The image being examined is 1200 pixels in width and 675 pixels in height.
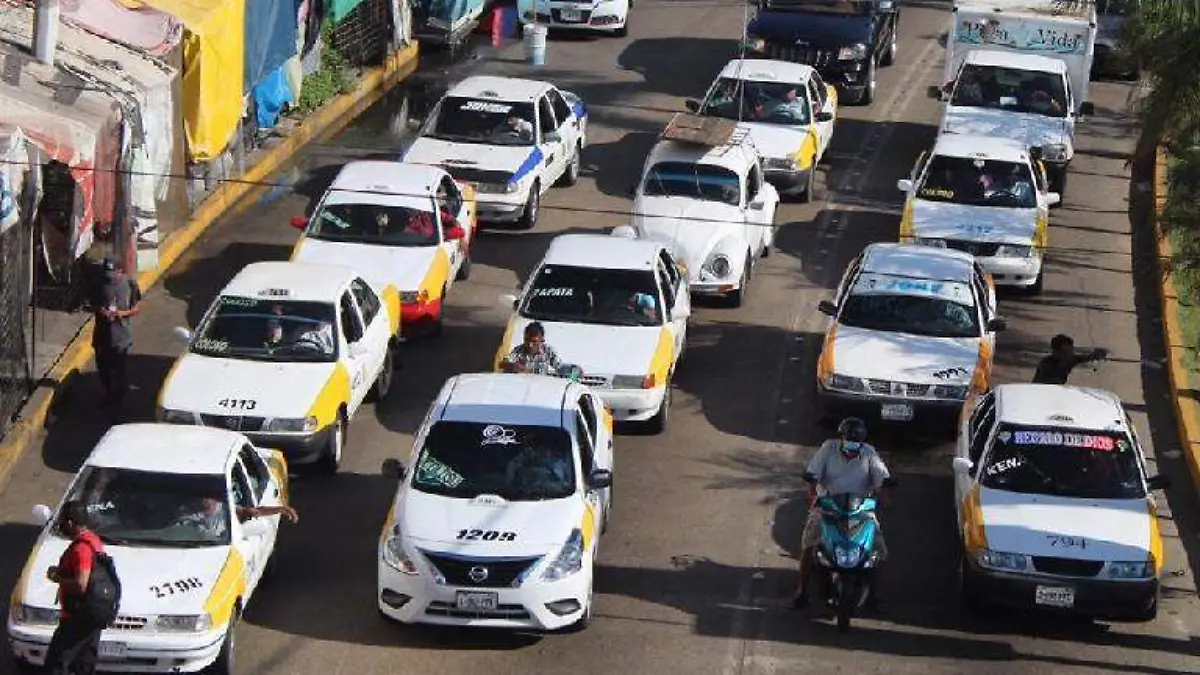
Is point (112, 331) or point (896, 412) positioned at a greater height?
point (896, 412)

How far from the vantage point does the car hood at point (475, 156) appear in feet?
97.5

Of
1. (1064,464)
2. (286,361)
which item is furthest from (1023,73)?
(286,361)

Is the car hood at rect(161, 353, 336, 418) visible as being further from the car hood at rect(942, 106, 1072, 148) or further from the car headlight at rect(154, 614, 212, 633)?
the car hood at rect(942, 106, 1072, 148)

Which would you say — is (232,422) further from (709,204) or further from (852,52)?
(852,52)

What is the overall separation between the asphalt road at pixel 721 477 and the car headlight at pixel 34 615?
2.40 feet

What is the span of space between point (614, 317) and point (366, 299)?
2.39m

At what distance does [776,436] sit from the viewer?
2350 centimetres

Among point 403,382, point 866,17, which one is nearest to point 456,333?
point 403,382

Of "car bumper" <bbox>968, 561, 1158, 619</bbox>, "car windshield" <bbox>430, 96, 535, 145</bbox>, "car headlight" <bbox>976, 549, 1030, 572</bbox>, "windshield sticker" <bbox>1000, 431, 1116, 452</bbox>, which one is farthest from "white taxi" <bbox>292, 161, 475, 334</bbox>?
"car bumper" <bbox>968, 561, 1158, 619</bbox>

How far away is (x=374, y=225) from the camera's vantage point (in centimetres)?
2606

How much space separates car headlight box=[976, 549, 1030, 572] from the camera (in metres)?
18.5

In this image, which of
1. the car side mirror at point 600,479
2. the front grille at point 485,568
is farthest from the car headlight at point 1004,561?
the front grille at point 485,568

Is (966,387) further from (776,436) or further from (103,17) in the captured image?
(103,17)

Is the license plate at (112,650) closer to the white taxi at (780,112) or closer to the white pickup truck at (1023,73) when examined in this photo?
the white taxi at (780,112)
